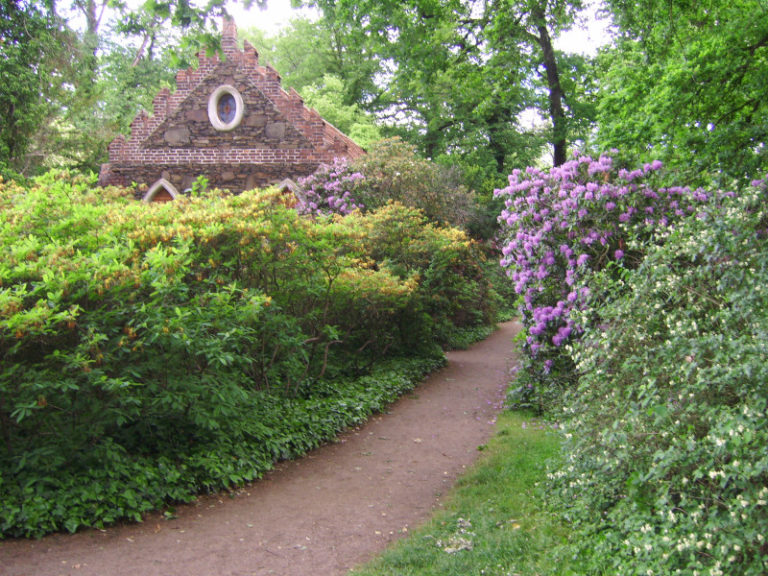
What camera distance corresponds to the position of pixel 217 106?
17.8 m

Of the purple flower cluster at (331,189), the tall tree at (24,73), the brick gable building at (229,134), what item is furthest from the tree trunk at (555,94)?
the tall tree at (24,73)

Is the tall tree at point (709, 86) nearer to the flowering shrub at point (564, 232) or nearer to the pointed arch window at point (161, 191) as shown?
the flowering shrub at point (564, 232)

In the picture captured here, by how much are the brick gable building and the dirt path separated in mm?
10450

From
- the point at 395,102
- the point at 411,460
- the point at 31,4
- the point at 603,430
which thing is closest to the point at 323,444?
the point at 411,460

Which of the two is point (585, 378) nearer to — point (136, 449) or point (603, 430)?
point (603, 430)

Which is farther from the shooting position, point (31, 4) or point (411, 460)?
point (31, 4)

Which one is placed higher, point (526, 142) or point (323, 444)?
point (526, 142)

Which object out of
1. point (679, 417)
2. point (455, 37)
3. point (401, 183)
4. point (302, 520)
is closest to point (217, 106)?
point (401, 183)

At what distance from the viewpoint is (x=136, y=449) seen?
5.78 m

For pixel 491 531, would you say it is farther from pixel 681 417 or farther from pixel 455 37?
pixel 455 37

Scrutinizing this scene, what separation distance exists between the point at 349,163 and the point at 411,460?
9967 millimetres

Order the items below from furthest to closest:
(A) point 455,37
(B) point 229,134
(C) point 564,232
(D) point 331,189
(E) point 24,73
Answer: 1. (B) point 229,134
2. (E) point 24,73
3. (D) point 331,189
4. (A) point 455,37
5. (C) point 564,232

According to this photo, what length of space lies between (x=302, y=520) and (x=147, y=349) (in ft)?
6.21

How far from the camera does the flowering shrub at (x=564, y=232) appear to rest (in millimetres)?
7691
